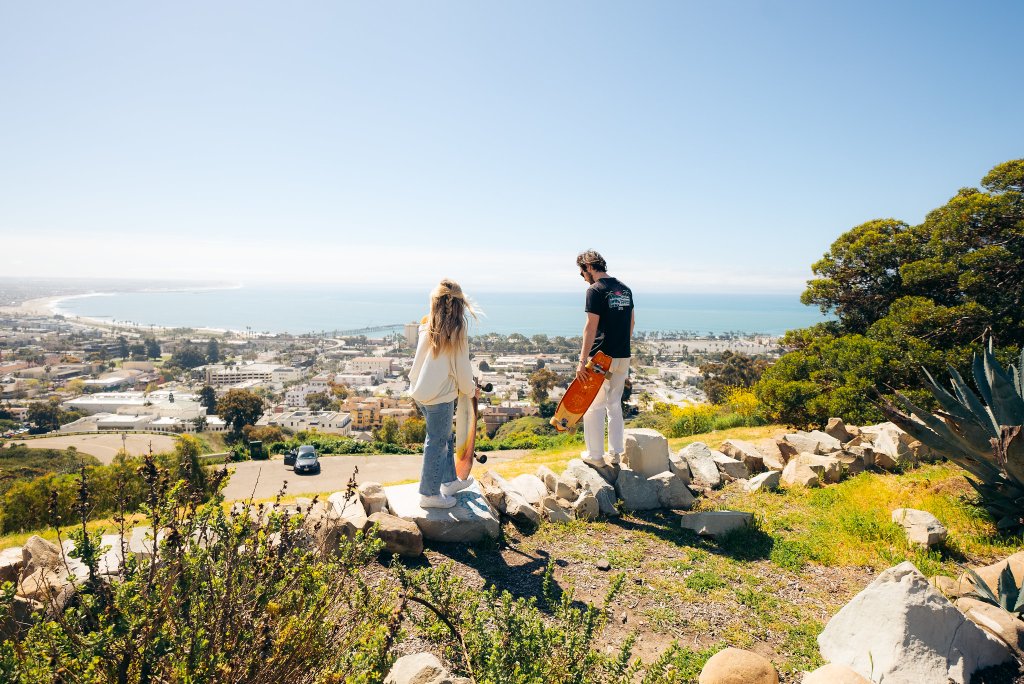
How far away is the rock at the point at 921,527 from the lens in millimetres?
3869

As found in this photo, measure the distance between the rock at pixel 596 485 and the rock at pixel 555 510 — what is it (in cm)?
39

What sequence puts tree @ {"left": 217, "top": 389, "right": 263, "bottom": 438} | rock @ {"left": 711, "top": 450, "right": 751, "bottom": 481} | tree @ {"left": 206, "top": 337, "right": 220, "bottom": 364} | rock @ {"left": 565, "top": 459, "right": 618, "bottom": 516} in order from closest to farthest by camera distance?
rock @ {"left": 565, "top": 459, "right": 618, "bottom": 516}, rock @ {"left": 711, "top": 450, "right": 751, "bottom": 481}, tree @ {"left": 217, "top": 389, "right": 263, "bottom": 438}, tree @ {"left": 206, "top": 337, "right": 220, "bottom": 364}

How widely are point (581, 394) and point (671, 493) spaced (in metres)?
1.66

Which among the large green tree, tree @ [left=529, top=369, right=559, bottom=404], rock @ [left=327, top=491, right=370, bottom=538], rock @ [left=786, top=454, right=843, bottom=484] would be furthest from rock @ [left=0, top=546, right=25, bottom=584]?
tree @ [left=529, top=369, right=559, bottom=404]

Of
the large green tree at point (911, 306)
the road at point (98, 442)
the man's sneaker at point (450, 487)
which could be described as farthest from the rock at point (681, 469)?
the road at point (98, 442)

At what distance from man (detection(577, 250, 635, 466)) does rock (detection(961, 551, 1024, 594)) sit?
304 cm

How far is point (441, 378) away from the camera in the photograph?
179 inches

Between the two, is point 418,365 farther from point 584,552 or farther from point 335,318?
point 335,318

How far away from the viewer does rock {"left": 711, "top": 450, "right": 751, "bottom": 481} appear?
655 centimetres

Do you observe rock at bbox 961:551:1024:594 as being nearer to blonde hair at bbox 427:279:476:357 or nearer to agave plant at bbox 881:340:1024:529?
Answer: agave plant at bbox 881:340:1024:529

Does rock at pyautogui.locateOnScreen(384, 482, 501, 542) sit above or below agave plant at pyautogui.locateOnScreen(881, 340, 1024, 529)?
below

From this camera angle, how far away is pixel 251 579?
90.6 inches

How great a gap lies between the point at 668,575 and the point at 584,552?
77 centimetres

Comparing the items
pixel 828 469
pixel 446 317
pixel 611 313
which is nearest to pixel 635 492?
pixel 611 313
